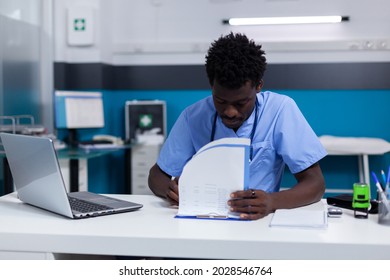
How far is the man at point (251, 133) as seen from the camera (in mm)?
1512

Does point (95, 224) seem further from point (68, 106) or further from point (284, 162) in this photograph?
point (68, 106)

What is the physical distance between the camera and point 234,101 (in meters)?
1.52

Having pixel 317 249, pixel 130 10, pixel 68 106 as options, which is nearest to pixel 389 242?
pixel 317 249

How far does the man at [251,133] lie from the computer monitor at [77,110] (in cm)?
247

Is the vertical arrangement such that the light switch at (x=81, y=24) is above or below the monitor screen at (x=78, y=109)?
above

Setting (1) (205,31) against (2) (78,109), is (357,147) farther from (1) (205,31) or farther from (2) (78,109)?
(2) (78,109)

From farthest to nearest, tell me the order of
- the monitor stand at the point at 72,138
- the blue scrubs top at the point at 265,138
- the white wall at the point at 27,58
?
the monitor stand at the point at 72,138 < the white wall at the point at 27,58 < the blue scrubs top at the point at 265,138

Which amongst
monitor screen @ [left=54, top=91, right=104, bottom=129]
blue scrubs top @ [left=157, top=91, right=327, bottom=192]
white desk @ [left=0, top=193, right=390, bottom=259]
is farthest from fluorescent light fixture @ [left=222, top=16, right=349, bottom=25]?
white desk @ [left=0, top=193, right=390, bottom=259]

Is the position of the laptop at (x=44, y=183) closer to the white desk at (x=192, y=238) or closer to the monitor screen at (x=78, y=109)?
the white desk at (x=192, y=238)

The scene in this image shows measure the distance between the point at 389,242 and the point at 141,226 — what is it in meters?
0.57

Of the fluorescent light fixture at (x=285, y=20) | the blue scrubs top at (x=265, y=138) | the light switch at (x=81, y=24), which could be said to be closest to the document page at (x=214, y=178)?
the blue scrubs top at (x=265, y=138)

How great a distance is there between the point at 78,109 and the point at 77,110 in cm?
2

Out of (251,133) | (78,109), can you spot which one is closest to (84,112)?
(78,109)

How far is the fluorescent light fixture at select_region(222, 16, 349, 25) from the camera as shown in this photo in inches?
181
